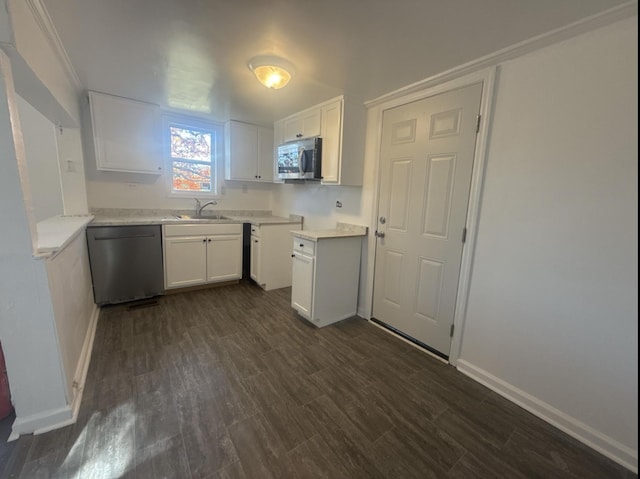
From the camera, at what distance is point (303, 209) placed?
370 centimetres

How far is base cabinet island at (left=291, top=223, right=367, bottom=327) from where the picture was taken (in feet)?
8.41

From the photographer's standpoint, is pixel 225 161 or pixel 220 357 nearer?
pixel 220 357

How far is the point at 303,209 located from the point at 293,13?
2.39m

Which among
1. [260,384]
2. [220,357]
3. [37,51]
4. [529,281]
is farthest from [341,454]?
[37,51]

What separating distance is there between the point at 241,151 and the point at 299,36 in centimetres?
225

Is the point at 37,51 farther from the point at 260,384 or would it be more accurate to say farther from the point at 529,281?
the point at 529,281

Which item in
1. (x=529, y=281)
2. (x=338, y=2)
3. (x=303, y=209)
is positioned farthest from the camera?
(x=303, y=209)

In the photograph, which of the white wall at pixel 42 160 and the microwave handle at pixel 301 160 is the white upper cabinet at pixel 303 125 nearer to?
the microwave handle at pixel 301 160

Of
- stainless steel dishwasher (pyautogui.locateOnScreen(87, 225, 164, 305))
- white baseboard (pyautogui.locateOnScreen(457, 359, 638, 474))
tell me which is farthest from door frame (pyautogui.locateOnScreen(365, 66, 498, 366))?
stainless steel dishwasher (pyautogui.locateOnScreen(87, 225, 164, 305))

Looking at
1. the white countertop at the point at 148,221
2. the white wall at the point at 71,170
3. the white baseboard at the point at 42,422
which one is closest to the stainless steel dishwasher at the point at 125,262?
the white countertop at the point at 148,221

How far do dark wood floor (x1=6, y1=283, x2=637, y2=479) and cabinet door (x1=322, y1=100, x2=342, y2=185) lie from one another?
1.56m

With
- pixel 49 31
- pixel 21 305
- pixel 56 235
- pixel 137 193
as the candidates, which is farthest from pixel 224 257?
pixel 49 31

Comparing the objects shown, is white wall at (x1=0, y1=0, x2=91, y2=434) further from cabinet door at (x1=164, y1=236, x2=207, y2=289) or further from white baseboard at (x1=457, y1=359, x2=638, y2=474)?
white baseboard at (x1=457, y1=359, x2=638, y2=474)

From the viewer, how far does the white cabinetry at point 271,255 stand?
340cm
